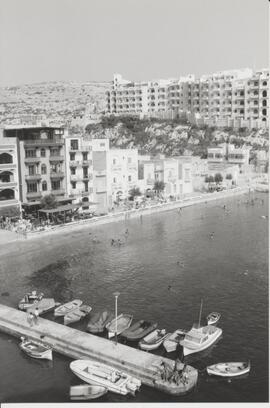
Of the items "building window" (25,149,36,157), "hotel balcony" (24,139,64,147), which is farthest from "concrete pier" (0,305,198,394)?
"hotel balcony" (24,139,64,147)

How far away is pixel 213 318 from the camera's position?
1353 inches

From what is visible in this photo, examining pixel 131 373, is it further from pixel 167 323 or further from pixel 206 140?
pixel 206 140

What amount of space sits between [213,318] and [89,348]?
30.1ft

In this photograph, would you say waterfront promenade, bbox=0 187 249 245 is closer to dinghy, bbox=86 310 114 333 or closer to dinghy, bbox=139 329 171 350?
dinghy, bbox=86 310 114 333

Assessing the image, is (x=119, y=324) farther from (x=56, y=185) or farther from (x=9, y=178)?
(x=56, y=185)

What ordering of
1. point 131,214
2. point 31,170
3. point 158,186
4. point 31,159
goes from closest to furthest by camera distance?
point 31,159, point 31,170, point 131,214, point 158,186

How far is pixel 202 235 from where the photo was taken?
60156mm

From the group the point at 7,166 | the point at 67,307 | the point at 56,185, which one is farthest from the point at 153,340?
the point at 56,185

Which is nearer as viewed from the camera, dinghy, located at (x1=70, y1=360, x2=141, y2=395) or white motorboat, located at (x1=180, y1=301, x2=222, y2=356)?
dinghy, located at (x1=70, y1=360, x2=141, y2=395)

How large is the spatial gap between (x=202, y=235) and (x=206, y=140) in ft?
230

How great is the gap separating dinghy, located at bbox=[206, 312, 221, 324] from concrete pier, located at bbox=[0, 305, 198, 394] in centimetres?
657

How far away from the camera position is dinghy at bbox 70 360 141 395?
2592 centimetres

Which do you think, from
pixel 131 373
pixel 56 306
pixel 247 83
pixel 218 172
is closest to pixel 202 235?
pixel 56 306

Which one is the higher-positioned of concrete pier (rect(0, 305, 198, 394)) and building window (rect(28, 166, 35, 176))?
building window (rect(28, 166, 35, 176))
